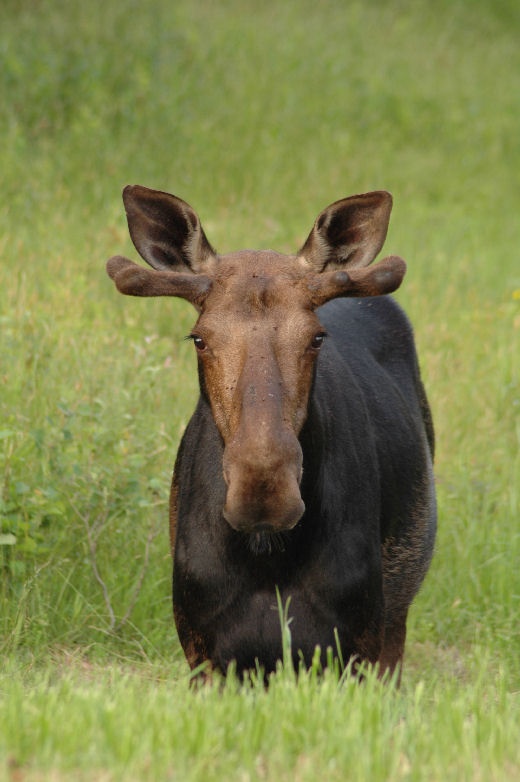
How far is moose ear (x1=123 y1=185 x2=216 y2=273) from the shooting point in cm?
475

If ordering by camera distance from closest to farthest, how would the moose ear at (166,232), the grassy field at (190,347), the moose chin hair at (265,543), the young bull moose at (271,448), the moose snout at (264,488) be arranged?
the grassy field at (190,347) → the moose snout at (264,488) → the young bull moose at (271,448) → the moose chin hair at (265,543) → the moose ear at (166,232)

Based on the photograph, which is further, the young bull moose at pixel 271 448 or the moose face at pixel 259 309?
the young bull moose at pixel 271 448

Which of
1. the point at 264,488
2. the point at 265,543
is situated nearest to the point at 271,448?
the point at 264,488

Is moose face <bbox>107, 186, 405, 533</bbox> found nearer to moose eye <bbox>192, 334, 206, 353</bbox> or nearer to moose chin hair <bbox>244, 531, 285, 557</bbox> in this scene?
moose eye <bbox>192, 334, 206, 353</bbox>

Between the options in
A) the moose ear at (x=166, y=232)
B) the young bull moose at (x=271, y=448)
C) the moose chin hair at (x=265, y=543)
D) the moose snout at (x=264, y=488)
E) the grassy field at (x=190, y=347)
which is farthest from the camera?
the moose ear at (x=166, y=232)

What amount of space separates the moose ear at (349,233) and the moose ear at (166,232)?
40 centimetres

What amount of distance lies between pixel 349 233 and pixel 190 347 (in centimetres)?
479

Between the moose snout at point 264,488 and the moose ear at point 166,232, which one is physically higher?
the moose ear at point 166,232

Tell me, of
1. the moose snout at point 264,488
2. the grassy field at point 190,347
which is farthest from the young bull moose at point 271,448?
the grassy field at point 190,347

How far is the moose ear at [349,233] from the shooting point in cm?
475

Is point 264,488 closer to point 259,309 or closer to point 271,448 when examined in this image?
point 271,448

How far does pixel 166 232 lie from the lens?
15.9 feet

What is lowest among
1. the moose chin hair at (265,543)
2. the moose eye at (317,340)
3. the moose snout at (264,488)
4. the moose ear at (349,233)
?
the moose chin hair at (265,543)

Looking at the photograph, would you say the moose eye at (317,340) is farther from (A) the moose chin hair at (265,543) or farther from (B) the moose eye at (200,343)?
(A) the moose chin hair at (265,543)
